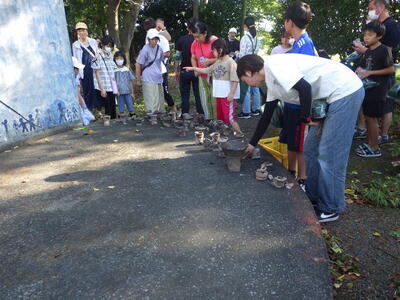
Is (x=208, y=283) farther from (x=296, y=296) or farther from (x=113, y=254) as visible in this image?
(x=113, y=254)

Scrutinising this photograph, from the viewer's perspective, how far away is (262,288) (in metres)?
1.77

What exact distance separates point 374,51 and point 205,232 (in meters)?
3.86

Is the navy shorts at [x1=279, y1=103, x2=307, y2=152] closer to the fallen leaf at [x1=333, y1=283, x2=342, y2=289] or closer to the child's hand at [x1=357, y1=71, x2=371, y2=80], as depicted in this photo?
the fallen leaf at [x1=333, y1=283, x2=342, y2=289]

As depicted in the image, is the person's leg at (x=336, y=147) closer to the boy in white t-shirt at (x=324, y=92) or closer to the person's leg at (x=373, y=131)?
the boy in white t-shirt at (x=324, y=92)

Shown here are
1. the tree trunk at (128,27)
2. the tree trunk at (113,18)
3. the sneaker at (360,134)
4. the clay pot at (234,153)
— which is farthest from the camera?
the tree trunk at (128,27)

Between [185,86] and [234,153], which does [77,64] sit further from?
[234,153]

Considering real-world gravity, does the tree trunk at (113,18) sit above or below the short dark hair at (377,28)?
above

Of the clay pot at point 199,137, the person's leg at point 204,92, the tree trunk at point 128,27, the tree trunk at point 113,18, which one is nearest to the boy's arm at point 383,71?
the person's leg at point 204,92

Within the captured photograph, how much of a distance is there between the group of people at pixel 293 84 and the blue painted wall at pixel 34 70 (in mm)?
1225

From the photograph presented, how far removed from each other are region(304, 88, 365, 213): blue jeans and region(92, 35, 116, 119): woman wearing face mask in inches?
171

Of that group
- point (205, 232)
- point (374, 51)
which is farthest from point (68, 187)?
point (374, 51)

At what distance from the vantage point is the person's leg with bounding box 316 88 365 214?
8.60ft

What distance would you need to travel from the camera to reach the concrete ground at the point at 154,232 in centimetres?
182

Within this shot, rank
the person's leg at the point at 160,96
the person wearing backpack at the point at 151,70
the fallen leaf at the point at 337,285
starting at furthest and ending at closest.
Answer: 1. the person's leg at the point at 160,96
2. the person wearing backpack at the point at 151,70
3. the fallen leaf at the point at 337,285
